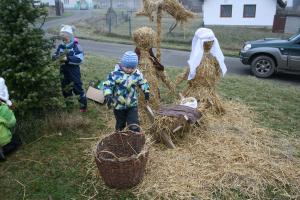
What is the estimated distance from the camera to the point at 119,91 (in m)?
4.80

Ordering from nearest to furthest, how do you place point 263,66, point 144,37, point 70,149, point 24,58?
point 24,58, point 70,149, point 144,37, point 263,66

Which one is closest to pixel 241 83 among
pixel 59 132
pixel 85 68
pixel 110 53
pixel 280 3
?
pixel 85 68

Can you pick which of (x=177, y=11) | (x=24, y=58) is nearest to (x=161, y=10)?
(x=177, y=11)

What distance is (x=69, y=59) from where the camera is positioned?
594 centimetres

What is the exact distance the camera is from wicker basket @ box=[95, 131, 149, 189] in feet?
12.8

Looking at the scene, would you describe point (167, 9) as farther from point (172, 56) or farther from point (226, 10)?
point (226, 10)

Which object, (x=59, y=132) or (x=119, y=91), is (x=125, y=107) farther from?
(x=59, y=132)

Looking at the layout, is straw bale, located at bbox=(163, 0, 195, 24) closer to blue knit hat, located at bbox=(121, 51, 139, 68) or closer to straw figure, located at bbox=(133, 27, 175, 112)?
straw figure, located at bbox=(133, 27, 175, 112)

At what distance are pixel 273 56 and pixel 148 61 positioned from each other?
6.36 m

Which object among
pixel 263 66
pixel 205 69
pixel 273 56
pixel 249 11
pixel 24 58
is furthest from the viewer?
pixel 249 11

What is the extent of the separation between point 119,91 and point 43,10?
73.1 inches

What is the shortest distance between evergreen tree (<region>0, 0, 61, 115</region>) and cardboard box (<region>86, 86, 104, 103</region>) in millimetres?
1754

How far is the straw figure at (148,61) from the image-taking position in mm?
5840

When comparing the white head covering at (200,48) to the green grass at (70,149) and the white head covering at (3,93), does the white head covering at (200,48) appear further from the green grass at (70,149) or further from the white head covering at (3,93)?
the white head covering at (3,93)
